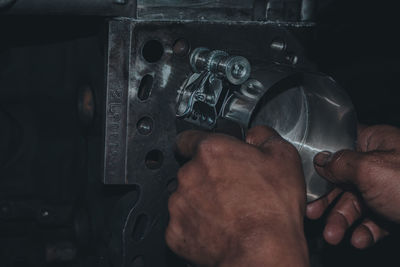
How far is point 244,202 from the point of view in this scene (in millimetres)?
909

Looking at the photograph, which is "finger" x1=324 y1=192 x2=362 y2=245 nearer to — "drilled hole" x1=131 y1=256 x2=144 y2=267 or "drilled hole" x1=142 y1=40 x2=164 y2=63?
"drilled hole" x1=131 y1=256 x2=144 y2=267

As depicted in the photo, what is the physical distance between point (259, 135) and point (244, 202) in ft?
0.50

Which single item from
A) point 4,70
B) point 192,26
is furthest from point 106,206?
point 192,26

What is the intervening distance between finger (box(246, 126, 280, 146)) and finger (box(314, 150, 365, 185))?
0.49 ft

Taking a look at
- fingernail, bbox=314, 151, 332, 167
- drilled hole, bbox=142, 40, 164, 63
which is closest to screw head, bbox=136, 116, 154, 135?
drilled hole, bbox=142, 40, 164, 63

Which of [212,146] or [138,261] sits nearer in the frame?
[212,146]

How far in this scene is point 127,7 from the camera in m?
0.98

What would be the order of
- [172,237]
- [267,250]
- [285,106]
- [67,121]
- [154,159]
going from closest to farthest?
[267,250] < [172,237] < [154,159] < [285,106] < [67,121]

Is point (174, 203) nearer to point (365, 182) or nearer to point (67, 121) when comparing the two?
point (365, 182)

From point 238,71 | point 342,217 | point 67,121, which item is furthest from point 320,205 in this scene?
point 67,121

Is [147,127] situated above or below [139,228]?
above

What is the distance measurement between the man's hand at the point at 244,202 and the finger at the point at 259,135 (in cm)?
3

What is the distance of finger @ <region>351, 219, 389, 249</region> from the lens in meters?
1.27

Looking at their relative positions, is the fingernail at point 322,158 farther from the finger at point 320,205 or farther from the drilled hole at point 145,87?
the drilled hole at point 145,87
